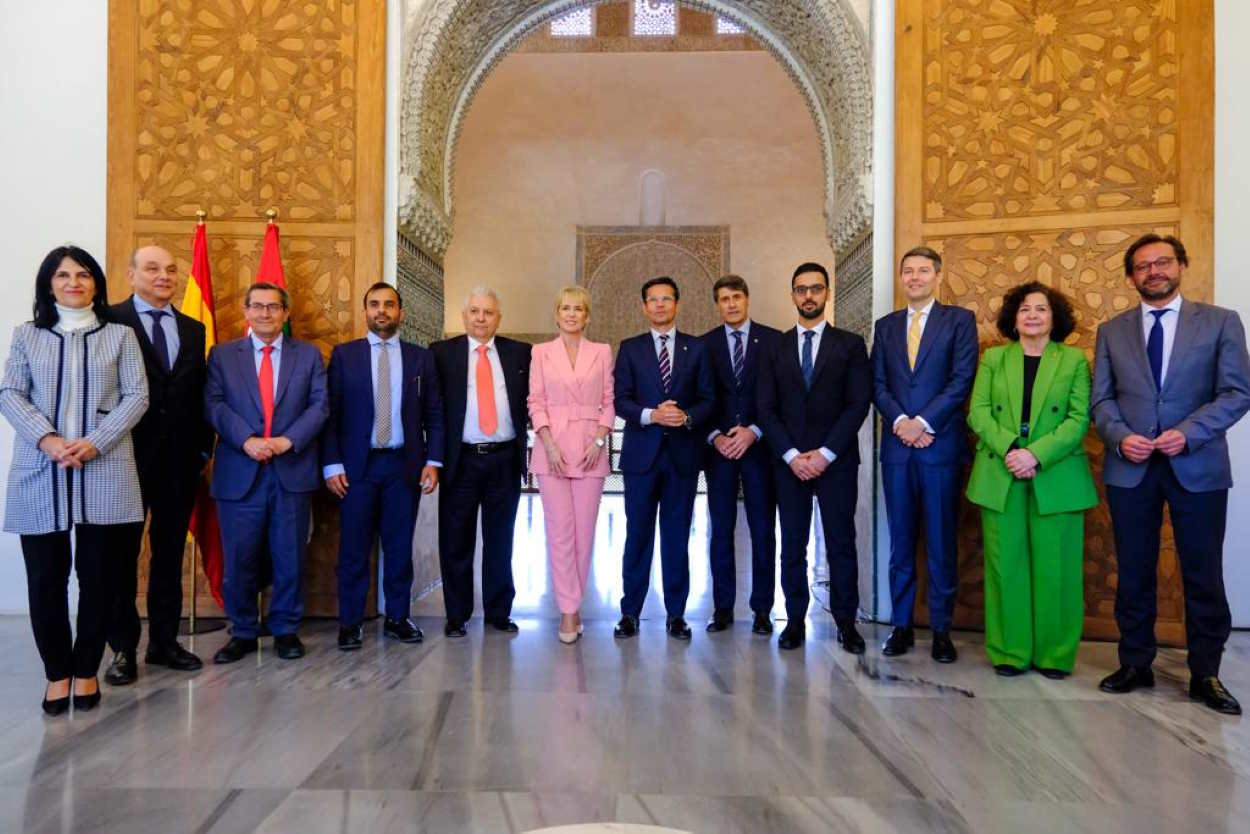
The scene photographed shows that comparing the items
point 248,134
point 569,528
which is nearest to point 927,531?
point 569,528

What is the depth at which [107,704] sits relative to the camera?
275 centimetres

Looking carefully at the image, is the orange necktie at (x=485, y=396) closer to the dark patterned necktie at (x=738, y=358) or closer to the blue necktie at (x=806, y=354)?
the dark patterned necktie at (x=738, y=358)

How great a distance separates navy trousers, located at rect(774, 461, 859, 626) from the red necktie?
7.10 feet

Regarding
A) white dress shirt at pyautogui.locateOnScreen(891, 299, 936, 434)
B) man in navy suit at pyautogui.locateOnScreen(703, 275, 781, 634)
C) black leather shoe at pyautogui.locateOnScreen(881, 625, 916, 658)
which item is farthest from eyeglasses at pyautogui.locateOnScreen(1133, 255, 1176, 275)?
black leather shoe at pyautogui.locateOnScreen(881, 625, 916, 658)

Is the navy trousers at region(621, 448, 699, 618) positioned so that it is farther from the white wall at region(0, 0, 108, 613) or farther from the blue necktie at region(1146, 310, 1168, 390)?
the white wall at region(0, 0, 108, 613)

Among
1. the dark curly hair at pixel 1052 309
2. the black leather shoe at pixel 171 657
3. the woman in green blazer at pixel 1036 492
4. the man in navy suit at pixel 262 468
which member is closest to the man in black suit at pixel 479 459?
the man in navy suit at pixel 262 468

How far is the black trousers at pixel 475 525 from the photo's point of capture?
12.2 ft

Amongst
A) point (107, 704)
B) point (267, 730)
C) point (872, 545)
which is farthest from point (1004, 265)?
point (107, 704)

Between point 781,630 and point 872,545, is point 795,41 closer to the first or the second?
point 872,545

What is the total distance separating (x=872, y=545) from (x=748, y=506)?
90cm

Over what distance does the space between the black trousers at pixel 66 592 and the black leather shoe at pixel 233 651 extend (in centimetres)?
55

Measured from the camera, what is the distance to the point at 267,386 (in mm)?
3396

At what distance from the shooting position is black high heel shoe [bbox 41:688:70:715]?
2.63 meters

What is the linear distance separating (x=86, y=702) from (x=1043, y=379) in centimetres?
362
